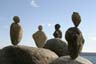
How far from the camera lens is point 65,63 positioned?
57.6 feet

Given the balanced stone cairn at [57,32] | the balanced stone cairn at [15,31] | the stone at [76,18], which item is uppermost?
the stone at [76,18]

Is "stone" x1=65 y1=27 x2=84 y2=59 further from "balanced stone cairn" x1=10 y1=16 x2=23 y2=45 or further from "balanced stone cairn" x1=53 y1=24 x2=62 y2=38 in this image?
"balanced stone cairn" x1=53 y1=24 x2=62 y2=38

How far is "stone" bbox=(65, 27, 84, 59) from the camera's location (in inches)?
702

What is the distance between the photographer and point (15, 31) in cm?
2014

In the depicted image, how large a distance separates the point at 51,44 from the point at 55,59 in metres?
5.04

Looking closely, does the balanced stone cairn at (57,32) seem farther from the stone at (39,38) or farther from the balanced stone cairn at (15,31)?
the balanced stone cairn at (15,31)

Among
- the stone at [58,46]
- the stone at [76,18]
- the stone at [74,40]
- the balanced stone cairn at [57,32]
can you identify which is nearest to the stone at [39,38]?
the stone at [58,46]

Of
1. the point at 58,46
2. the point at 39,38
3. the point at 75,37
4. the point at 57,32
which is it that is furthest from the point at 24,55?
the point at 57,32

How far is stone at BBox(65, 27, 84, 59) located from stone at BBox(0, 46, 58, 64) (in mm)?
1774

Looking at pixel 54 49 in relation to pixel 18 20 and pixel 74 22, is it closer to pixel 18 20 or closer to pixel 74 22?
pixel 18 20

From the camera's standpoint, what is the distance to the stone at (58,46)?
23555 mm

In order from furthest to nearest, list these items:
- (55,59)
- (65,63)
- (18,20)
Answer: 1. (18,20)
2. (55,59)
3. (65,63)

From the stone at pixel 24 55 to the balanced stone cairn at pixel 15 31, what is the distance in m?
0.71

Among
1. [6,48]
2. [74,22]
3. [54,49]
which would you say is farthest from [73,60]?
[54,49]
